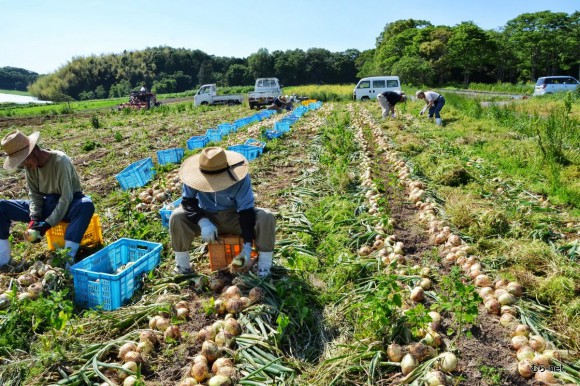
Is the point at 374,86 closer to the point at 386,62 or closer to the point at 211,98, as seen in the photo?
the point at 211,98

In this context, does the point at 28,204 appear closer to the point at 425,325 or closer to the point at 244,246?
the point at 244,246

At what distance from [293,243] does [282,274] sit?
23.0 inches

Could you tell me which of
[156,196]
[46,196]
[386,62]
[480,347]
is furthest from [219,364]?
[386,62]

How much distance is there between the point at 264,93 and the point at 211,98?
4.72m

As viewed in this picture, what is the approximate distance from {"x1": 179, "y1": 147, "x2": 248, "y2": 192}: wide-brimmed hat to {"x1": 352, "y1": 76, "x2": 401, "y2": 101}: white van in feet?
63.9

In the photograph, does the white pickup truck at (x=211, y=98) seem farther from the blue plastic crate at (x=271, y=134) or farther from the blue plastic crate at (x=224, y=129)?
the blue plastic crate at (x=271, y=134)

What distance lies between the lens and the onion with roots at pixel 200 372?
7.25 ft

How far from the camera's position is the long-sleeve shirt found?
357 cm

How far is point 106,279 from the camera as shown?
2912 mm

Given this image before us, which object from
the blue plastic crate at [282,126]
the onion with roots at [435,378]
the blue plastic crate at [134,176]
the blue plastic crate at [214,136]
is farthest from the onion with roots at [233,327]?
the blue plastic crate at [282,126]

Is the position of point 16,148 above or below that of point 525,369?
above

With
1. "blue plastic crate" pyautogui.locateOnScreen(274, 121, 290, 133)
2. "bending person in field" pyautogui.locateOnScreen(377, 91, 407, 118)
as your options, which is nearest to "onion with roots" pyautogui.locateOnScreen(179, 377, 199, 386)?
"blue plastic crate" pyautogui.locateOnScreen(274, 121, 290, 133)

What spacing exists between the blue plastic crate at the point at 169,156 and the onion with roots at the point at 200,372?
5.63 meters

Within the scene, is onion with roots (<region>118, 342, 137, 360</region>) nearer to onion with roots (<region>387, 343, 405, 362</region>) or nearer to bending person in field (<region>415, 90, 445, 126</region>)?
onion with roots (<region>387, 343, 405, 362</region>)
